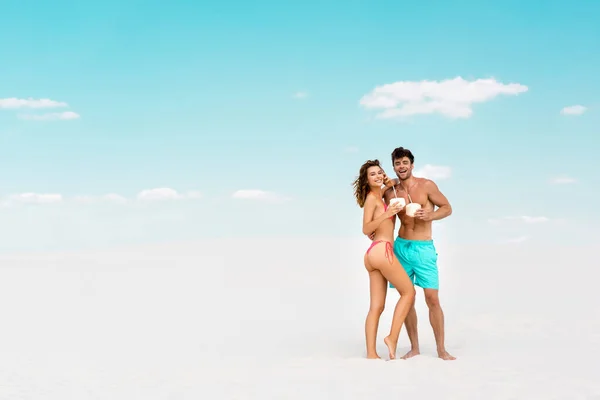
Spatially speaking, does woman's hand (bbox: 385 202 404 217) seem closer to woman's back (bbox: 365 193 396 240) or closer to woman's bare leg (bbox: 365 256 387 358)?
woman's back (bbox: 365 193 396 240)

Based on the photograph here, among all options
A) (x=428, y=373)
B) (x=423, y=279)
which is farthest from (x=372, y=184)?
(x=428, y=373)

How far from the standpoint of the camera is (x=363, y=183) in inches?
290

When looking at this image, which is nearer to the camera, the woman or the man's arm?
the woman

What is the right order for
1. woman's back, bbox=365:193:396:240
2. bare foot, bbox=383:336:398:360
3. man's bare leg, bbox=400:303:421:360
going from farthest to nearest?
man's bare leg, bbox=400:303:421:360 → woman's back, bbox=365:193:396:240 → bare foot, bbox=383:336:398:360

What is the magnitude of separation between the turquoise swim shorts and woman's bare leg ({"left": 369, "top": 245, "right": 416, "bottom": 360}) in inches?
8.2

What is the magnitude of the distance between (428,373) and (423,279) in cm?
121

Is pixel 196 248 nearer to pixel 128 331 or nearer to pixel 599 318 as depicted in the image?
pixel 128 331

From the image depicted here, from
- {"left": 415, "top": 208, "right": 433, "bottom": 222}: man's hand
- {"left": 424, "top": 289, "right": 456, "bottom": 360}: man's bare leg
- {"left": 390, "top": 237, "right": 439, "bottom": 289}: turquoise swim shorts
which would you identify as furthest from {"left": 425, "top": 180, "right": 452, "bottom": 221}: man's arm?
{"left": 424, "top": 289, "right": 456, "bottom": 360}: man's bare leg

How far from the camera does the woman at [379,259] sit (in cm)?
722

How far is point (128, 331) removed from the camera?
984 cm

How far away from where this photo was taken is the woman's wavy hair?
290 inches

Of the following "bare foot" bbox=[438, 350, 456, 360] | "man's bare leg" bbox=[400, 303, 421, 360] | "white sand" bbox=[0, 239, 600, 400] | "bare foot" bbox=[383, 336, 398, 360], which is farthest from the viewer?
"man's bare leg" bbox=[400, 303, 421, 360]

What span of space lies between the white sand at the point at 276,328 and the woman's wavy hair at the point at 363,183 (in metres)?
1.84

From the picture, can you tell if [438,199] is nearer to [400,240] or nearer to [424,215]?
[424,215]
